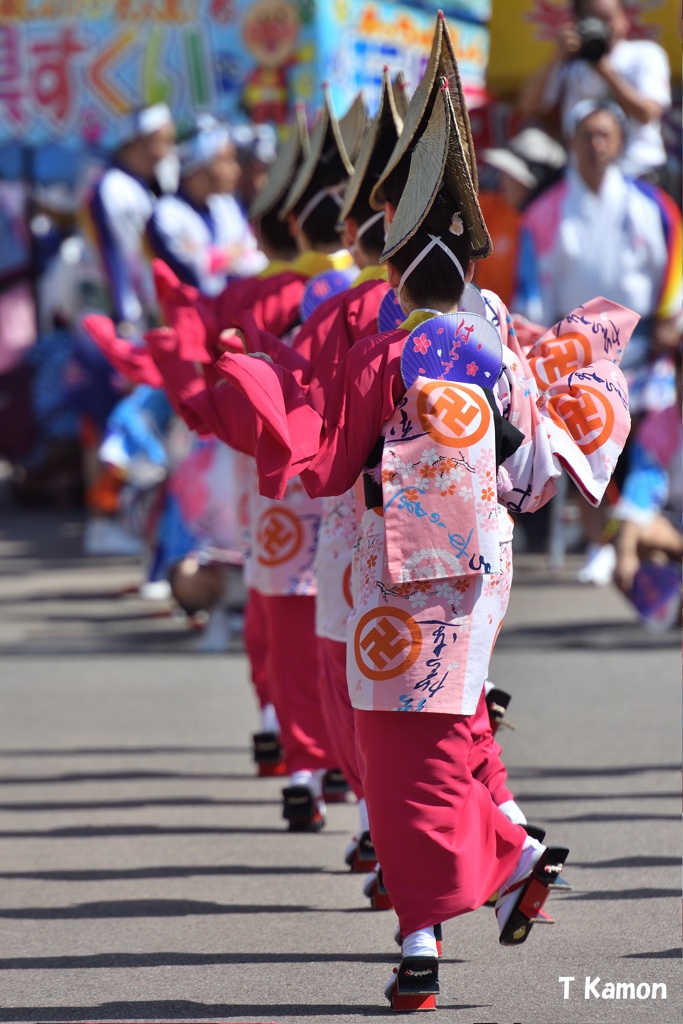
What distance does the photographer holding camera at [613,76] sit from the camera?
29.8ft

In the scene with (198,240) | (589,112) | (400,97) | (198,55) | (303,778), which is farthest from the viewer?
(198,55)

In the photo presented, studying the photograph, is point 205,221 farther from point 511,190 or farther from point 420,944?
point 420,944

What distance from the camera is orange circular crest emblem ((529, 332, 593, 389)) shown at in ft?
12.9

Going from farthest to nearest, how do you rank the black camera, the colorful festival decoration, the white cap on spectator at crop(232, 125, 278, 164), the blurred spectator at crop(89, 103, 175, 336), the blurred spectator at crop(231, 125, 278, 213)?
the colorful festival decoration, the blurred spectator at crop(89, 103, 175, 336), the white cap on spectator at crop(232, 125, 278, 164), the blurred spectator at crop(231, 125, 278, 213), the black camera

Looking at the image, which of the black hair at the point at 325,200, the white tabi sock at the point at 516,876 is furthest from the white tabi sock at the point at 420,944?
the black hair at the point at 325,200

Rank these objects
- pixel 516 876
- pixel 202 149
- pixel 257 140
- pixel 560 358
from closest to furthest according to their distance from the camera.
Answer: pixel 516 876 < pixel 560 358 < pixel 202 149 < pixel 257 140

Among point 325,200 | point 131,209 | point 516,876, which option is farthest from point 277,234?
point 131,209

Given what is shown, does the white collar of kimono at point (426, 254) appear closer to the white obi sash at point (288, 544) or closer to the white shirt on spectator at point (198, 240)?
the white obi sash at point (288, 544)

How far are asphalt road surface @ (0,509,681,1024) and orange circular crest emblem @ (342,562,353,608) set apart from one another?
735mm

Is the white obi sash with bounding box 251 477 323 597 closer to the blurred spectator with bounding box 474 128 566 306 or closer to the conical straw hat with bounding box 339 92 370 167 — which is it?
the conical straw hat with bounding box 339 92 370 167

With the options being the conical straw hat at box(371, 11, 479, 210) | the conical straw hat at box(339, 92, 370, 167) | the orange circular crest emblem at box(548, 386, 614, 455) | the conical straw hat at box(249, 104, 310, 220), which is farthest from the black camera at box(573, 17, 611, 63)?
the orange circular crest emblem at box(548, 386, 614, 455)

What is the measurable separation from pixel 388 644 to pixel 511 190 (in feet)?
21.1

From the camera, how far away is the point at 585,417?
3.78 meters

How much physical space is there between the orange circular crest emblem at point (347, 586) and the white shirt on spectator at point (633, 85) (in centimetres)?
529
